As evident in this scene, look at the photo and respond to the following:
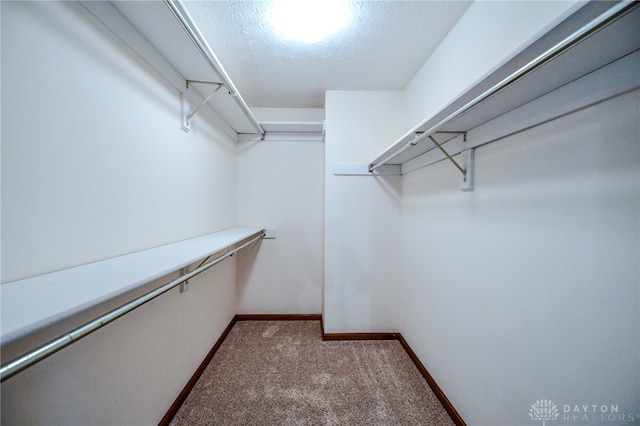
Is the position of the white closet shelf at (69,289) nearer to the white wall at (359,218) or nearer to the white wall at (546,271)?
the white wall at (546,271)

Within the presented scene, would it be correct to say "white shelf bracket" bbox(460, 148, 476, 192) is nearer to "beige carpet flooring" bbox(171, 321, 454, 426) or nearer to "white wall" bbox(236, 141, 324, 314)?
"beige carpet flooring" bbox(171, 321, 454, 426)

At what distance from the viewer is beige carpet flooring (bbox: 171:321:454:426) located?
52.0 inches

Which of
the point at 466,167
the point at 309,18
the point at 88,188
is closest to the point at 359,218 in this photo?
the point at 466,167

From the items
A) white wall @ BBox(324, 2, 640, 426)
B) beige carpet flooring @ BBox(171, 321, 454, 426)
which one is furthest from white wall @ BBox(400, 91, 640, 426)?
beige carpet flooring @ BBox(171, 321, 454, 426)

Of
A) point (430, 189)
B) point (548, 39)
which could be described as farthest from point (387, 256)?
point (548, 39)

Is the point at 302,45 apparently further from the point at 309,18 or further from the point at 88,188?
the point at 88,188

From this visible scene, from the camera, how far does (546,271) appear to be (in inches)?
31.9

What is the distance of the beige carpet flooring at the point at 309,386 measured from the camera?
4.33 feet

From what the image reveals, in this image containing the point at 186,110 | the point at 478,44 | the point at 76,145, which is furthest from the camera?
the point at 186,110

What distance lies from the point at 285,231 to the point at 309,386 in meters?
1.41

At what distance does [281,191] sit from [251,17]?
59.2 inches

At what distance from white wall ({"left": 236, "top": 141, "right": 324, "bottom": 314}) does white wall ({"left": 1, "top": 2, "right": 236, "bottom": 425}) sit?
1.09 m

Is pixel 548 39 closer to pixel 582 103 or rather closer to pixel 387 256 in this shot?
pixel 582 103

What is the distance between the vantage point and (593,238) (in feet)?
2.23
